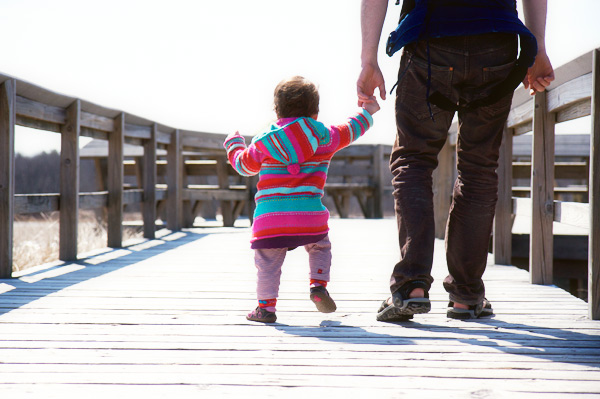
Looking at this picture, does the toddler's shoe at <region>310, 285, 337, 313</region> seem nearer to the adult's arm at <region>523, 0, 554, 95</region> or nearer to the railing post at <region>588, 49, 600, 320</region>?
the railing post at <region>588, 49, 600, 320</region>

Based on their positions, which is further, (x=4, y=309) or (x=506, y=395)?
(x=4, y=309)

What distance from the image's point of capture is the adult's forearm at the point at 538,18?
2.27 metres

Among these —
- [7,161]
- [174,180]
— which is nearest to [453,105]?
[7,161]

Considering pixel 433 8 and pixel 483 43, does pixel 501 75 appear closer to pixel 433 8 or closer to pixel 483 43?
pixel 483 43

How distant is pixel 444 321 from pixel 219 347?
2.75ft

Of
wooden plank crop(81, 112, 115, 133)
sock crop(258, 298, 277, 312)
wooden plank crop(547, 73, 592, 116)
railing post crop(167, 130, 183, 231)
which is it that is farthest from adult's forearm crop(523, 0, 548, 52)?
railing post crop(167, 130, 183, 231)

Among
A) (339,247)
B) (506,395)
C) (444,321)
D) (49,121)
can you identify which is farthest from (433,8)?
(339,247)

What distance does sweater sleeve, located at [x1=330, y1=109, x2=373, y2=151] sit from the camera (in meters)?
2.43

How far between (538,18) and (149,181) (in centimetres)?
412

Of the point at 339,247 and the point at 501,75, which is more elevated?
the point at 501,75

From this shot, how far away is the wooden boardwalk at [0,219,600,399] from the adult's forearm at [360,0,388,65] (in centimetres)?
92

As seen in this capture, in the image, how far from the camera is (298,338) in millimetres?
2029

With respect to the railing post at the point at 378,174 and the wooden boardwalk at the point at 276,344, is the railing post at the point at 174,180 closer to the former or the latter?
the wooden boardwalk at the point at 276,344

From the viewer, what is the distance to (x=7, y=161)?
10.8ft
